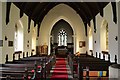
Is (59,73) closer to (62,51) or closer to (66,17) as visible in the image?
(66,17)

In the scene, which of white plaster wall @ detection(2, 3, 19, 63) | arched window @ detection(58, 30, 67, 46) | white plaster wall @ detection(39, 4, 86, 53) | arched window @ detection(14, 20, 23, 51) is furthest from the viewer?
arched window @ detection(58, 30, 67, 46)

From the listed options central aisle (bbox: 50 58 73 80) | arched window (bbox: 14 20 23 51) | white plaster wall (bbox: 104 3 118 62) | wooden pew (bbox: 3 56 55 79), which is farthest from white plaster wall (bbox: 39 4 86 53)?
wooden pew (bbox: 3 56 55 79)

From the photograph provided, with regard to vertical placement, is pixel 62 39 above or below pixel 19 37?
above

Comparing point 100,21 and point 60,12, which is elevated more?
point 60,12

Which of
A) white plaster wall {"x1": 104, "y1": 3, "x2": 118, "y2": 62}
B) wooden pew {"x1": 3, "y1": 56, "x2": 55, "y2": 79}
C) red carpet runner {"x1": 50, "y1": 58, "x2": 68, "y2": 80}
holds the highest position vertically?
white plaster wall {"x1": 104, "y1": 3, "x2": 118, "y2": 62}

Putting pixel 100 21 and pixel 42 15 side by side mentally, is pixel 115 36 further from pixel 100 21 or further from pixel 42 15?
pixel 42 15

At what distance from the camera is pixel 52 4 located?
69.0 feet

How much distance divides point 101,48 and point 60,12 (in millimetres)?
8424

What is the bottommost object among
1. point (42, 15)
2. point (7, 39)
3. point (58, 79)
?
point (58, 79)

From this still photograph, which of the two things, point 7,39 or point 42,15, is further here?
point 42,15

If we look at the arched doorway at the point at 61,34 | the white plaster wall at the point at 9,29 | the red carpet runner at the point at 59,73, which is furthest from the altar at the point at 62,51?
the white plaster wall at the point at 9,29

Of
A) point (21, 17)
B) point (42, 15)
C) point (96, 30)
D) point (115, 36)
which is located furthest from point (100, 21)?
point (42, 15)

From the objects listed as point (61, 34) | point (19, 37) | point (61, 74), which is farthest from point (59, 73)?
point (61, 34)

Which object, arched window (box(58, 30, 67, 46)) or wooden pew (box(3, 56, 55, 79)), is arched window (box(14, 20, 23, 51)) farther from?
arched window (box(58, 30, 67, 46))
